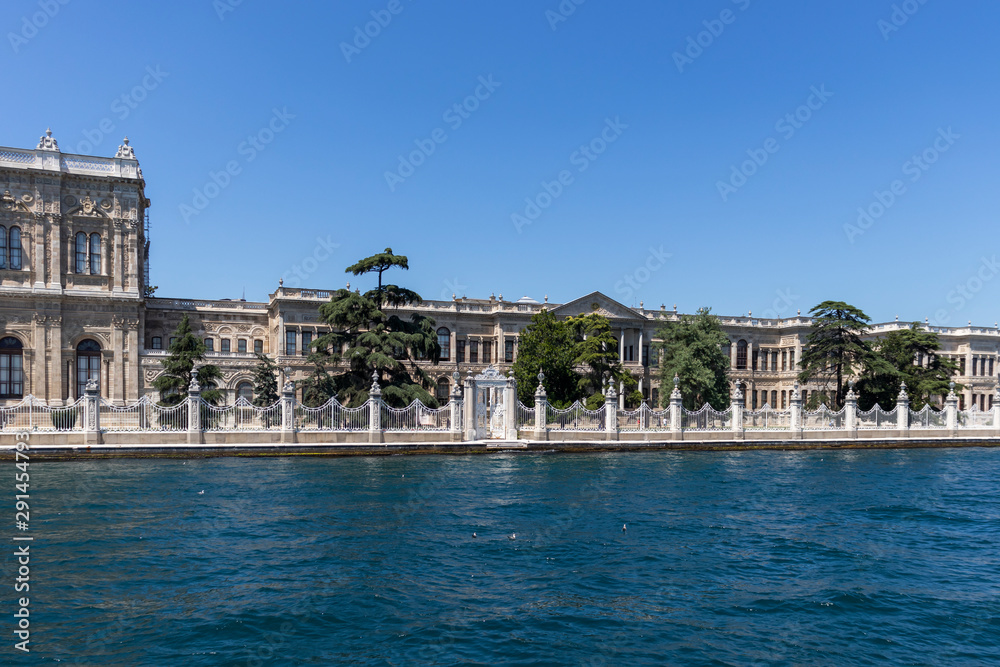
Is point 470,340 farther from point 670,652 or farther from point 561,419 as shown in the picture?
point 670,652

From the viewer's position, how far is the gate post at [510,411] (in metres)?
Result: 25.7

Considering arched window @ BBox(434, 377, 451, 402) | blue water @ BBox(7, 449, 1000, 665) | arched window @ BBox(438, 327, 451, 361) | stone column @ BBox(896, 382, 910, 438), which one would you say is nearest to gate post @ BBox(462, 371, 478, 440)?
blue water @ BBox(7, 449, 1000, 665)

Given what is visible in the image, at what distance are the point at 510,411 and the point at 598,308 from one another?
Answer: 19.8 m

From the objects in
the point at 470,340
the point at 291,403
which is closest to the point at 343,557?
the point at 291,403

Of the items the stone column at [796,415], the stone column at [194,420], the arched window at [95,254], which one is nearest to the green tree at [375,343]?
the stone column at [194,420]

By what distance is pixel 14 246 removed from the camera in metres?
32.9

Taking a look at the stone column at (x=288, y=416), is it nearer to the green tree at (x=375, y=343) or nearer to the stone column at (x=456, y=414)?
the green tree at (x=375, y=343)

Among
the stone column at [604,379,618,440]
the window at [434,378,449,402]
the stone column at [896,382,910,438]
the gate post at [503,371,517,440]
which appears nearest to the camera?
the gate post at [503,371,517,440]

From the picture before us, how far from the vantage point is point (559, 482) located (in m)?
18.5

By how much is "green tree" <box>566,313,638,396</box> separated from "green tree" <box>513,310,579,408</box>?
1.71ft

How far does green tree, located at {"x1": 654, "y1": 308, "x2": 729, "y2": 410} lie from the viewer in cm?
3659

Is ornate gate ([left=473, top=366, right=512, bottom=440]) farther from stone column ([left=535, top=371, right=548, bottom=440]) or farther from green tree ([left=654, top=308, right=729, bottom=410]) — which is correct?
green tree ([left=654, top=308, right=729, bottom=410])

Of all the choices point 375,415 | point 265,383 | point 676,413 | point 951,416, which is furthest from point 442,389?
point 951,416

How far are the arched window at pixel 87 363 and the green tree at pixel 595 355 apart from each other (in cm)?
2231
